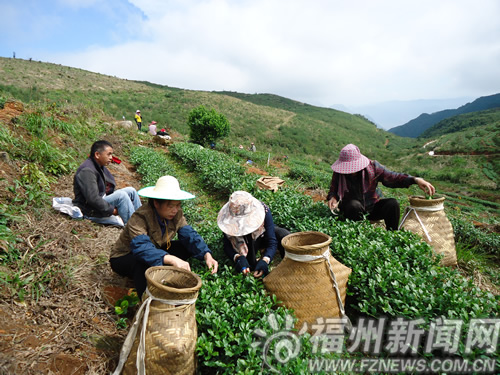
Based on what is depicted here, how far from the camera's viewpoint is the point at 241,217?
9.82ft

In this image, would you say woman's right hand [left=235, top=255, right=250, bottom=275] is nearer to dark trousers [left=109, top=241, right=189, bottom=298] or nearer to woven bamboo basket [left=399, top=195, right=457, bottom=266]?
dark trousers [left=109, top=241, right=189, bottom=298]

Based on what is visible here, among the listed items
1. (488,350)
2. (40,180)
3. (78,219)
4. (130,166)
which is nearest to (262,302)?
(488,350)

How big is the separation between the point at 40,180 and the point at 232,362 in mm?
3991

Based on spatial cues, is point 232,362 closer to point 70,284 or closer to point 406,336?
point 406,336

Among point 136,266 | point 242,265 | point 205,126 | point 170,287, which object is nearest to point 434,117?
point 205,126

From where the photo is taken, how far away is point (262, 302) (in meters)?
2.46

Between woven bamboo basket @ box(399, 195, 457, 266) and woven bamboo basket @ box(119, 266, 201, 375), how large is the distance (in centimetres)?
292

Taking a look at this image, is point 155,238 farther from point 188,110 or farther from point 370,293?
point 188,110

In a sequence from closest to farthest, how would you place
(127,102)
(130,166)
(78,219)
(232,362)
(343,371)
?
1. (232,362)
2. (343,371)
3. (78,219)
4. (130,166)
5. (127,102)

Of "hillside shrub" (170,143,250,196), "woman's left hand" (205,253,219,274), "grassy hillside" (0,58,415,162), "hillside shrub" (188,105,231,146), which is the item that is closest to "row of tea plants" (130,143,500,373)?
"woman's left hand" (205,253,219,274)

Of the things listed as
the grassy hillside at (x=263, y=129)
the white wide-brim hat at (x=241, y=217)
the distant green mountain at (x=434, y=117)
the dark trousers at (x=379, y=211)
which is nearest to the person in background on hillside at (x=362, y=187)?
the dark trousers at (x=379, y=211)

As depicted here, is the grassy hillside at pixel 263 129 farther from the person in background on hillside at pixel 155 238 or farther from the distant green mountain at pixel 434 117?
the distant green mountain at pixel 434 117

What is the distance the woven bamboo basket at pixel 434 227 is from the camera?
3451 millimetres

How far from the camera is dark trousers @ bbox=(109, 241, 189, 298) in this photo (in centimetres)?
257
